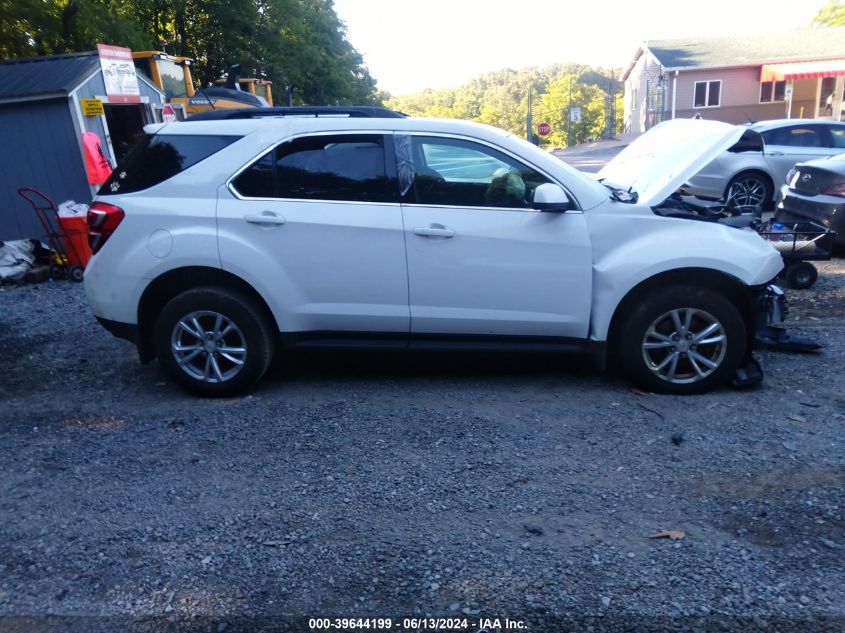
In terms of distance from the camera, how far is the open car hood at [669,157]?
4.75 m

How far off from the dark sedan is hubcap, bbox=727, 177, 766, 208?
3303mm

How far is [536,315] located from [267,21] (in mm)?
27821

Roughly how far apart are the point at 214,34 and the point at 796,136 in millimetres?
22496

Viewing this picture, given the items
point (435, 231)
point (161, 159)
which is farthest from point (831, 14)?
point (161, 159)

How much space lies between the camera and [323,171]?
4.71 meters

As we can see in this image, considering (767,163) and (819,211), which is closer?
(819,211)

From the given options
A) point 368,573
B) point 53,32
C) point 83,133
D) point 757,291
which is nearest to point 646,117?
point 53,32

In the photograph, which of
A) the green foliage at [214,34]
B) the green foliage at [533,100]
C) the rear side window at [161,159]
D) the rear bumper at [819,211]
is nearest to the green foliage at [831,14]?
the green foliage at [533,100]

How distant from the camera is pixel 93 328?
6.88 m


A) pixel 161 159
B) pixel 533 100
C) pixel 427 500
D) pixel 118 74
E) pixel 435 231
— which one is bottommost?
pixel 533 100

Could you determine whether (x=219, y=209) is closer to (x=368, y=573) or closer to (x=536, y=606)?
(x=368, y=573)

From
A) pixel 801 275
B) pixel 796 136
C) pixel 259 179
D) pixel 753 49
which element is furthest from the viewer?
pixel 753 49

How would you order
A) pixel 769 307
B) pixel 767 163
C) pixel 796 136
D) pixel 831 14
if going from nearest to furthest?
pixel 769 307
pixel 767 163
pixel 796 136
pixel 831 14

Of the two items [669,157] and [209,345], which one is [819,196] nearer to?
[669,157]
